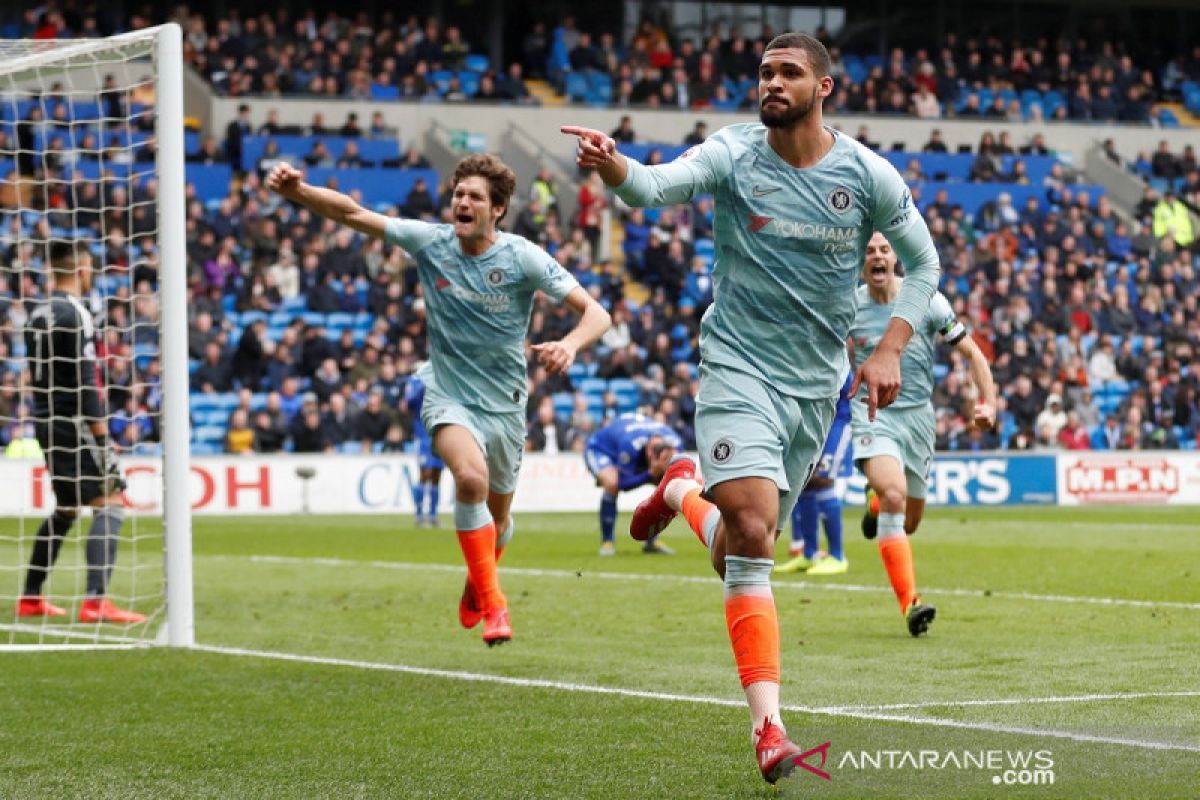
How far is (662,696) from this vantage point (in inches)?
319

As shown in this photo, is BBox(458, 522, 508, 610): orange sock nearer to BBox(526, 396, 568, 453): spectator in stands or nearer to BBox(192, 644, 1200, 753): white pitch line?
BBox(192, 644, 1200, 753): white pitch line

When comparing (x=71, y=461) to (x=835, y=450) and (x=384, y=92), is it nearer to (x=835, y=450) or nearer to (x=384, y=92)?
(x=835, y=450)

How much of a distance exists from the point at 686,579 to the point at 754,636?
8834mm

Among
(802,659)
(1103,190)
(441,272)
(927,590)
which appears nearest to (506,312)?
(441,272)

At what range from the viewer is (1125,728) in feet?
22.7

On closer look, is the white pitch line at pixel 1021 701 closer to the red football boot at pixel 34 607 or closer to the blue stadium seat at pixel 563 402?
the red football boot at pixel 34 607

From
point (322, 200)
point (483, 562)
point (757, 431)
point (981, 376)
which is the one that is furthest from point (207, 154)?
point (757, 431)

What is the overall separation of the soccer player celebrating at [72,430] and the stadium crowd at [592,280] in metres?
12.2

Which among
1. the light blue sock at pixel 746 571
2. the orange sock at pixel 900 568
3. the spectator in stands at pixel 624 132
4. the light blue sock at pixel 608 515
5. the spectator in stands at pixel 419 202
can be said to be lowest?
the light blue sock at pixel 608 515

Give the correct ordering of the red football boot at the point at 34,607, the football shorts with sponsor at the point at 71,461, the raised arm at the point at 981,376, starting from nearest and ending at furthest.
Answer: the raised arm at the point at 981,376
the football shorts with sponsor at the point at 71,461
the red football boot at the point at 34,607

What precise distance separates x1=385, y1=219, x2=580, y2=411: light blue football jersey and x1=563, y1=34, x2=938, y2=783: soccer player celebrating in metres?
3.14

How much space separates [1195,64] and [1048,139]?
6673 mm

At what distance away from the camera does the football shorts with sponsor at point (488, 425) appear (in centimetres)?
980

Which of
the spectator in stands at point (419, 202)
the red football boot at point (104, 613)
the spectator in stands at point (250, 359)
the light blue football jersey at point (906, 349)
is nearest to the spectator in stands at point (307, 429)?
the spectator in stands at point (250, 359)
